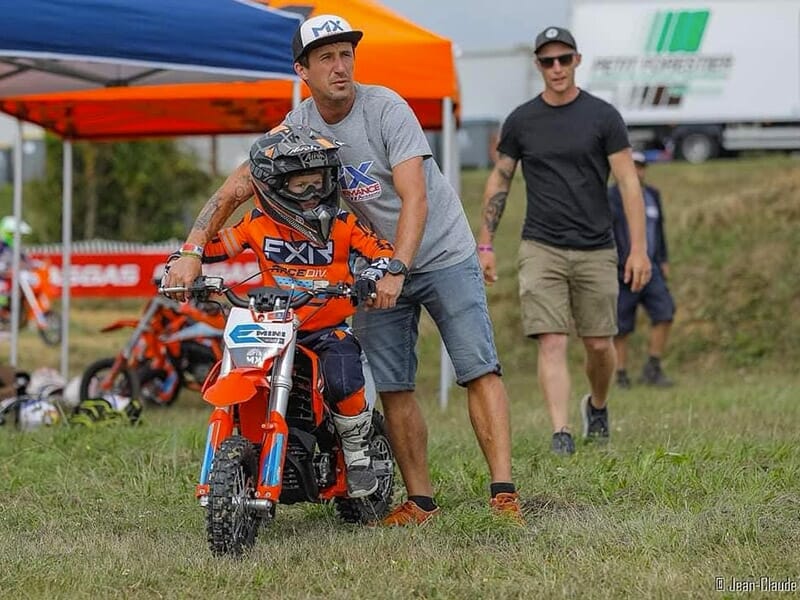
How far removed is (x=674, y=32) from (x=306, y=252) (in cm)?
2441

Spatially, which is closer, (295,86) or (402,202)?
(402,202)

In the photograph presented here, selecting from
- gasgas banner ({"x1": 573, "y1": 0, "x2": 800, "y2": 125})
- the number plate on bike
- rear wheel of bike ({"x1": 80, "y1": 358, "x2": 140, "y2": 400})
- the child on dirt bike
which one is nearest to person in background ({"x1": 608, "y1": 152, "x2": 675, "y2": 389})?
rear wheel of bike ({"x1": 80, "y1": 358, "x2": 140, "y2": 400})

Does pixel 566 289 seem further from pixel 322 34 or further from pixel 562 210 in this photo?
pixel 322 34

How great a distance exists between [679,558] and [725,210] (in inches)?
477

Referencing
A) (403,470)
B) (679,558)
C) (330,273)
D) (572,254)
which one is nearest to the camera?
(679,558)

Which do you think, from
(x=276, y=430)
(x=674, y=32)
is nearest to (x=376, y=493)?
(x=276, y=430)

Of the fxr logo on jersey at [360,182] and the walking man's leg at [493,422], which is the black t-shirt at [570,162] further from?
the fxr logo on jersey at [360,182]

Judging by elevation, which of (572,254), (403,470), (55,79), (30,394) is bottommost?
(30,394)

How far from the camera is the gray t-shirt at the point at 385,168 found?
5.45 meters

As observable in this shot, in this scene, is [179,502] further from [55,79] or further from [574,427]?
[55,79]

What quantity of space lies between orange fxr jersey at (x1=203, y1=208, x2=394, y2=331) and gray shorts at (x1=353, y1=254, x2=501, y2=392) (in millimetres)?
339

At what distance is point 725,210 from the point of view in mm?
16281

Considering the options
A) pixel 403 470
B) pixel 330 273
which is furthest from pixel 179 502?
pixel 330 273

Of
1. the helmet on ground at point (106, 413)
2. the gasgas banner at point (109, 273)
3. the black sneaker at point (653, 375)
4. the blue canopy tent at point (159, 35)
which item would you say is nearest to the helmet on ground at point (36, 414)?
the helmet on ground at point (106, 413)
